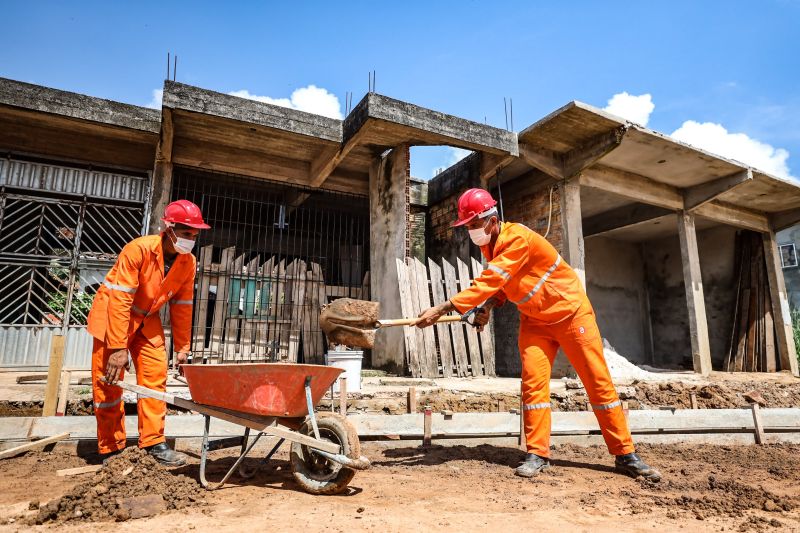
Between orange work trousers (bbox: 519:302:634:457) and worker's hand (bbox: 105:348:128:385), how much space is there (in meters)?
2.76

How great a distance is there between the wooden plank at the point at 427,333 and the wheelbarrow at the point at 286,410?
4.47 metres

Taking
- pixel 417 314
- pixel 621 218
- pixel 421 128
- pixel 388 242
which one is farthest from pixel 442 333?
pixel 621 218

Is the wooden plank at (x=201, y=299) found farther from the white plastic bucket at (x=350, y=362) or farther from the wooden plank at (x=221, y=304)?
the white plastic bucket at (x=350, y=362)

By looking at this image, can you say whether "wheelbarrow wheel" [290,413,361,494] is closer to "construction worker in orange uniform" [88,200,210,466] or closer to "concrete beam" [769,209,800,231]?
"construction worker in orange uniform" [88,200,210,466]

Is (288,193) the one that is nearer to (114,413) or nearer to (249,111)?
(249,111)

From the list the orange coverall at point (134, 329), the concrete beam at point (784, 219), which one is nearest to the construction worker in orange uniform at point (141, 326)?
the orange coverall at point (134, 329)

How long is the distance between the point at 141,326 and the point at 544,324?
2.99 meters

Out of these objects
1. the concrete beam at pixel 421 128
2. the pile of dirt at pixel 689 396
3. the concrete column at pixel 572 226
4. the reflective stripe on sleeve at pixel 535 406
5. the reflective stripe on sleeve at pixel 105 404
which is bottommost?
the pile of dirt at pixel 689 396

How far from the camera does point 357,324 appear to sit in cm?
379

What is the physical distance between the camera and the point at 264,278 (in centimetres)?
848

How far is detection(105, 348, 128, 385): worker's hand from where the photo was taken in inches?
123

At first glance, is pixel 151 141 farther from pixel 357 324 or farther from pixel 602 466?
pixel 602 466

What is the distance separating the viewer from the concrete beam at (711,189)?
9219 mm

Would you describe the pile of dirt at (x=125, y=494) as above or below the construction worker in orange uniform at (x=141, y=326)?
below
